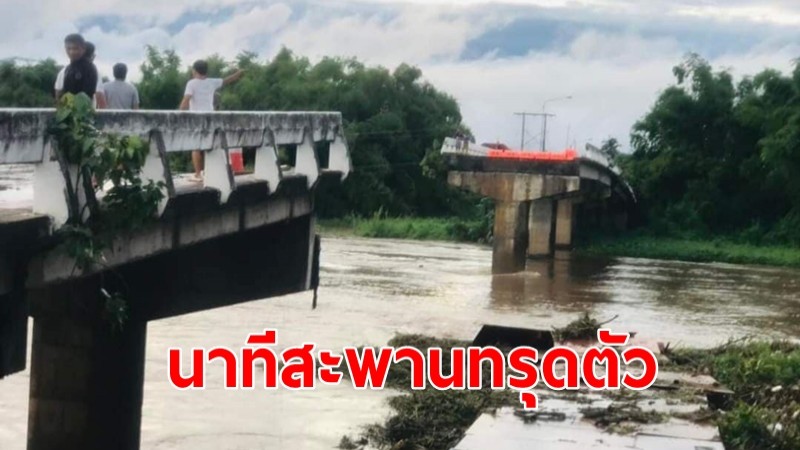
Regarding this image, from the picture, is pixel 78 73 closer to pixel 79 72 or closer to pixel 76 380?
pixel 79 72

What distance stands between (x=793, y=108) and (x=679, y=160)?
22.2ft

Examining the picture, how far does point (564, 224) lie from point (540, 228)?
245 inches

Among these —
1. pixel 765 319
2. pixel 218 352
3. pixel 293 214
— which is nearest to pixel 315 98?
pixel 765 319

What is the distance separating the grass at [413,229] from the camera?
6209 cm

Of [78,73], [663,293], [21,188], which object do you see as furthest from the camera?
[663,293]

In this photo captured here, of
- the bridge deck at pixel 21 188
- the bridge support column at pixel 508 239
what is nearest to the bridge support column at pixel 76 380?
the bridge deck at pixel 21 188

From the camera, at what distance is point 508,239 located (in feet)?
147

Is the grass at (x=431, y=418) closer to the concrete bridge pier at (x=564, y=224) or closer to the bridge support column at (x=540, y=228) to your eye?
the bridge support column at (x=540, y=228)

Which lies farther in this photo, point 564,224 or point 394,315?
point 564,224

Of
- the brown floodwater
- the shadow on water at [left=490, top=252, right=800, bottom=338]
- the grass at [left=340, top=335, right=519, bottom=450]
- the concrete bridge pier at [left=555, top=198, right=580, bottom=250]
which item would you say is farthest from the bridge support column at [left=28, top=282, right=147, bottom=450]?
the concrete bridge pier at [left=555, top=198, right=580, bottom=250]

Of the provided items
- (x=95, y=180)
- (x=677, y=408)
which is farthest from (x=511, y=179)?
(x=95, y=180)

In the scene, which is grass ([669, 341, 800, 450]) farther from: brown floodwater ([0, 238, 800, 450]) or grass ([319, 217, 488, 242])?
grass ([319, 217, 488, 242])

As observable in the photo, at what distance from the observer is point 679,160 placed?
217 feet

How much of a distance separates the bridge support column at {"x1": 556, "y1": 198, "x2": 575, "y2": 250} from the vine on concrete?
48.7 meters
